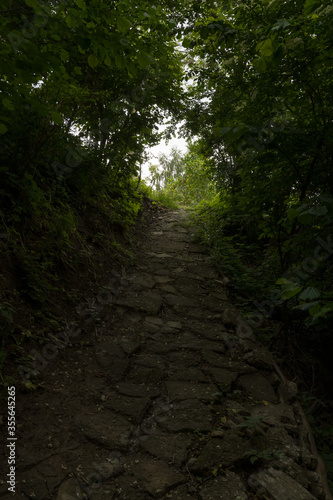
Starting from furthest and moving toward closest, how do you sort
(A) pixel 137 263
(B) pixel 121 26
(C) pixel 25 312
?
1. (A) pixel 137 263
2. (C) pixel 25 312
3. (B) pixel 121 26

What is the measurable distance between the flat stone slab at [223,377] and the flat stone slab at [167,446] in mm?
734

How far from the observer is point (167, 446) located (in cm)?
201

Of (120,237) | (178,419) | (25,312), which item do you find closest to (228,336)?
(178,419)

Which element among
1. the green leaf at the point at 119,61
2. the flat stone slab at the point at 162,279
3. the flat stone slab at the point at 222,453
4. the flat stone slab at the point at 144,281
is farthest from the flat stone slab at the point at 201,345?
the green leaf at the point at 119,61

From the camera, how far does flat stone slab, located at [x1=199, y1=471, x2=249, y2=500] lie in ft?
5.49

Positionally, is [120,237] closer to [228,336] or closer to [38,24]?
[228,336]

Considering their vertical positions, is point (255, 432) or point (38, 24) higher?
point (38, 24)

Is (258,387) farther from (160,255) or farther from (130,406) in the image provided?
(160,255)

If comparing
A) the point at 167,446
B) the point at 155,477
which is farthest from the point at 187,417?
the point at 155,477

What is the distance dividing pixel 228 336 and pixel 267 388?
865 millimetres

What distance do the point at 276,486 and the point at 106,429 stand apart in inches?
44.2

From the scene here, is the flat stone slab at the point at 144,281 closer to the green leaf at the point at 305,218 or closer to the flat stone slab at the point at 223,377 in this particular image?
the flat stone slab at the point at 223,377

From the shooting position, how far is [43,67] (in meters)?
1.74

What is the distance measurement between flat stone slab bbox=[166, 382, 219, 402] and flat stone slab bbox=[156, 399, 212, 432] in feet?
0.24
